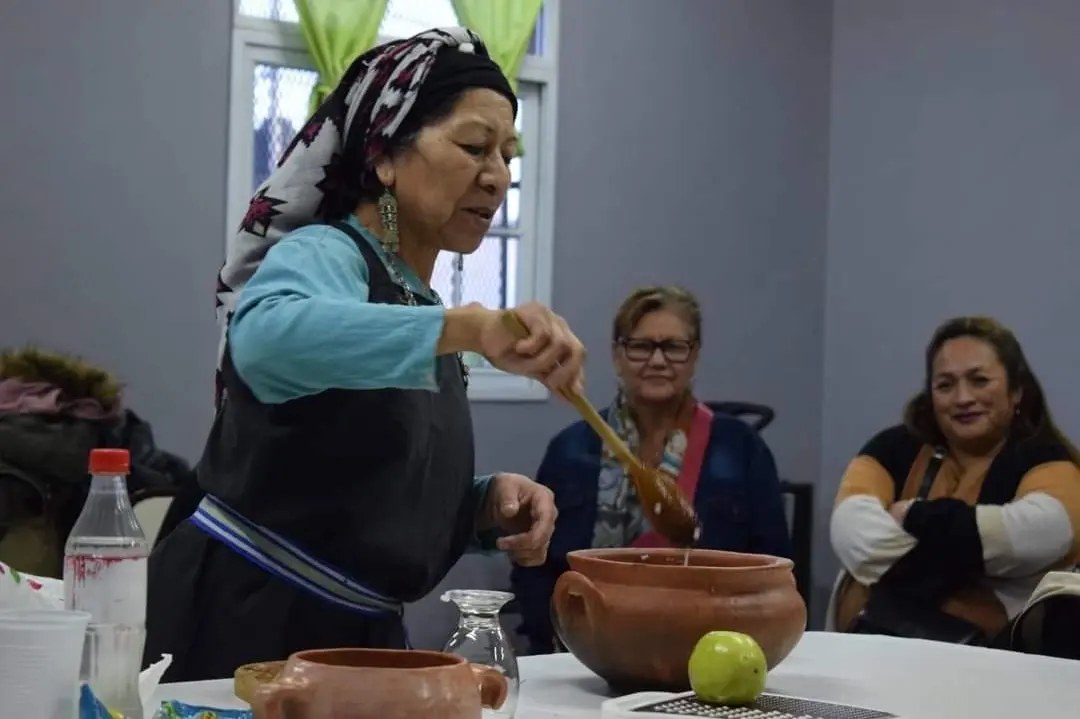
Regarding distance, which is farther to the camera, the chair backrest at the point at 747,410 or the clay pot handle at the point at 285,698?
the chair backrest at the point at 747,410

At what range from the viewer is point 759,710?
1.23 m

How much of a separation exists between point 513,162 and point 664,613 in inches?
121

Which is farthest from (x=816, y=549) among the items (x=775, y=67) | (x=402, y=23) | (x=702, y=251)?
(x=402, y=23)

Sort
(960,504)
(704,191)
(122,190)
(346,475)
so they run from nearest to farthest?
(346,475) < (960,504) < (122,190) < (704,191)

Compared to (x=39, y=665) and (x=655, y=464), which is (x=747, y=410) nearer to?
(x=655, y=464)

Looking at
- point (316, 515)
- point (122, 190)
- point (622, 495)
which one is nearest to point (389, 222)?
→ point (316, 515)

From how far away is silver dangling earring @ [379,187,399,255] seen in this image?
1.54 metres

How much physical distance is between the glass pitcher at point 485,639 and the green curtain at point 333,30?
119 inches

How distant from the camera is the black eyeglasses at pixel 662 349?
3543 mm

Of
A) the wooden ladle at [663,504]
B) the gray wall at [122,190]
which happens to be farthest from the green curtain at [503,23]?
the wooden ladle at [663,504]

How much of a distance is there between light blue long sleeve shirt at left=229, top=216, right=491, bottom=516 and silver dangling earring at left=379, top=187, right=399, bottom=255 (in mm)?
182

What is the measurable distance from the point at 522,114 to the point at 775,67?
110 cm

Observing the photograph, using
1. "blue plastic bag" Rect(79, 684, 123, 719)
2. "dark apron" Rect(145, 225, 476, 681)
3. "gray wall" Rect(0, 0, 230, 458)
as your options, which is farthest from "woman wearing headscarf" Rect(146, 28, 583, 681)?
"gray wall" Rect(0, 0, 230, 458)

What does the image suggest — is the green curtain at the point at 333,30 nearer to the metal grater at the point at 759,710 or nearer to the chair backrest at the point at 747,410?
the chair backrest at the point at 747,410
